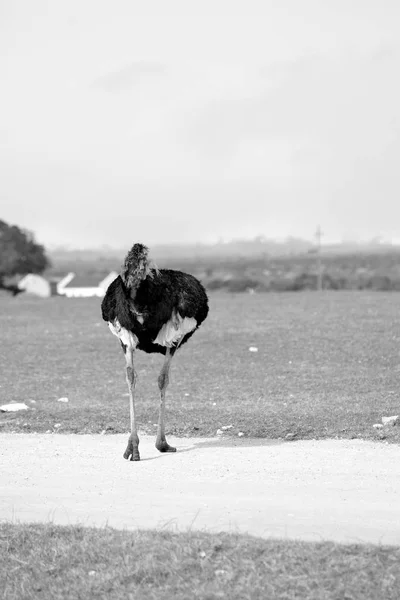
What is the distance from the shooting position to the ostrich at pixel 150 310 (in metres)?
9.92

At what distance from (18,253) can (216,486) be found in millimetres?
73707

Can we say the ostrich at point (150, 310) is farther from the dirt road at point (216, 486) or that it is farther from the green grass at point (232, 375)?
the green grass at point (232, 375)

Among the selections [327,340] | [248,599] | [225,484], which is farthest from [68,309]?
[248,599]

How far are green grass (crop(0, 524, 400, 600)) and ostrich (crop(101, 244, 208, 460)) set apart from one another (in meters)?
2.89

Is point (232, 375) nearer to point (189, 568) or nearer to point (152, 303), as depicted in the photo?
point (152, 303)

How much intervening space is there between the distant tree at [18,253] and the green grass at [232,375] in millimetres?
49847

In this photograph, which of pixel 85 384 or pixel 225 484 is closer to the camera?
pixel 225 484

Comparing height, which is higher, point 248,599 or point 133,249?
point 133,249

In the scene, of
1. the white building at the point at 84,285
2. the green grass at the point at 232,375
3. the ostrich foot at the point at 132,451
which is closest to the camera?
the ostrich foot at the point at 132,451

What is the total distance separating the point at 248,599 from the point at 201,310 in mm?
4894

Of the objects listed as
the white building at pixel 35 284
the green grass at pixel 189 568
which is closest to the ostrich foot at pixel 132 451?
the green grass at pixel 189 568

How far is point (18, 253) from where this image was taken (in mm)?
80750

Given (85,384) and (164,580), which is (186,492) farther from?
(85,384)

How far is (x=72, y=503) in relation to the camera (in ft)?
26.7
